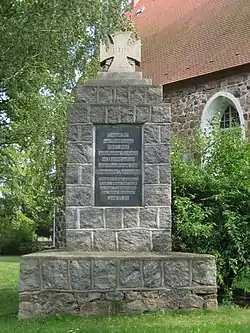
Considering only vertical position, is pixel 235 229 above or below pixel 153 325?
above

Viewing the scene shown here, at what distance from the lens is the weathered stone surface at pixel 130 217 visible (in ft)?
24.8

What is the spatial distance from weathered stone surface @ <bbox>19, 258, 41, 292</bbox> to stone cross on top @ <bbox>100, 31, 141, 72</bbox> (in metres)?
2.93

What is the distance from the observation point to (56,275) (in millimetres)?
6703

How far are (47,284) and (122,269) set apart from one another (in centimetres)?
88

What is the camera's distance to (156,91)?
7.84 m

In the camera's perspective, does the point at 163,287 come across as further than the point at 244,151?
No

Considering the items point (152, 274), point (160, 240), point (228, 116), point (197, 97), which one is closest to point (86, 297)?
point (152, 274)

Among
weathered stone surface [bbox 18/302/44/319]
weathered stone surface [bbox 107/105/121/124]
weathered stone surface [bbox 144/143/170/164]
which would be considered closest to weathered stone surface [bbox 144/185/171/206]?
weathered stone surface [bbox 144/143/170/164]

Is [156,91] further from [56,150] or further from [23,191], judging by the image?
[23,191]

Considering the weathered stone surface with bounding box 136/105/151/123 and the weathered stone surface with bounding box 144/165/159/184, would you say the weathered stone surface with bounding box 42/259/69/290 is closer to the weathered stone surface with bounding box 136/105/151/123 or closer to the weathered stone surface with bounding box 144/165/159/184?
the weathered stone surface with bounding box 144/165/159/184

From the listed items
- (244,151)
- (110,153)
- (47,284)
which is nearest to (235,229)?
(244,151)

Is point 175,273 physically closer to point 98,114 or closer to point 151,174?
point 151,174

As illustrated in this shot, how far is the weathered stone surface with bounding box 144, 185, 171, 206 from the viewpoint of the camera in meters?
7.60

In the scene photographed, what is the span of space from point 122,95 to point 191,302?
2874 mm
